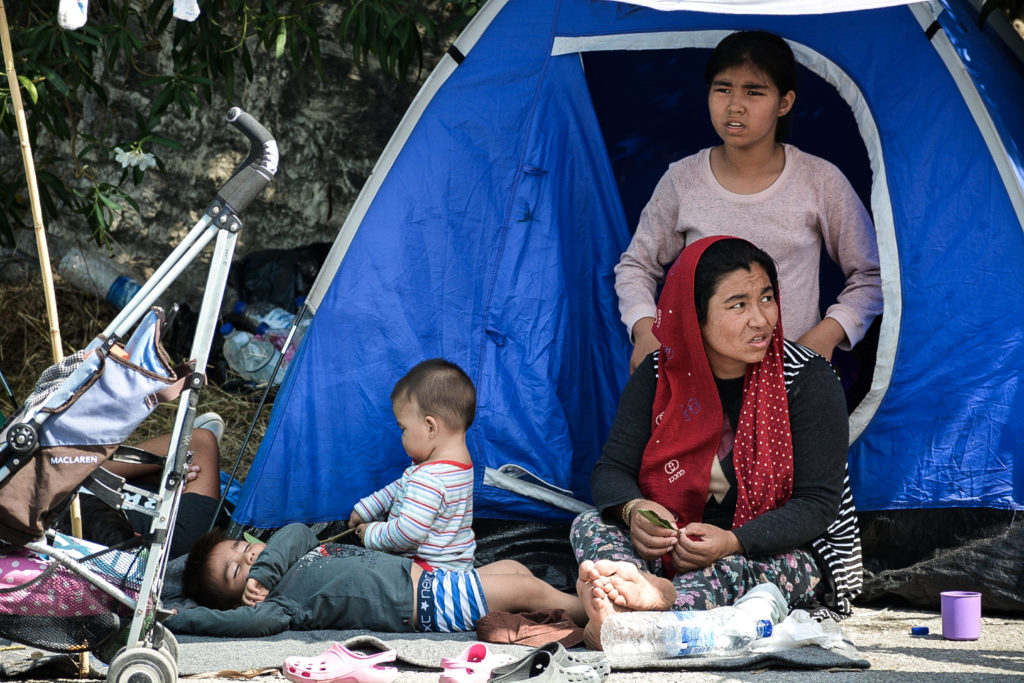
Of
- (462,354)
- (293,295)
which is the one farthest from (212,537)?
(293,295)

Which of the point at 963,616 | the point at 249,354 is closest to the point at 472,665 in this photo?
the point at 963,616

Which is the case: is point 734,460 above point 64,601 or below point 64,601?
above

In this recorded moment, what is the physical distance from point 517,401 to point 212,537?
0.99 metres

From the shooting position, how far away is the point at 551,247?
3.76m

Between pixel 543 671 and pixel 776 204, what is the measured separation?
5.39ft

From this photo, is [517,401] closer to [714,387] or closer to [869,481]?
[714,387]

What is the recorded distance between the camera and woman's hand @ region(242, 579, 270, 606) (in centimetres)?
304

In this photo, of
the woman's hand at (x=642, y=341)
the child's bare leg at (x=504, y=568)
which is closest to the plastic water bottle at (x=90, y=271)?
the woman's hand at (x=642, y=341)

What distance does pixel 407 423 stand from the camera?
333cm

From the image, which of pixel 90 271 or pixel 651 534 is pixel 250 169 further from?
pixel 90 271

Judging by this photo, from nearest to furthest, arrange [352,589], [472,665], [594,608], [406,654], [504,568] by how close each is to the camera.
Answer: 1. [472,665]
2. [406,654]
3. [594,608]
4. [352,589]
5. [504,568]

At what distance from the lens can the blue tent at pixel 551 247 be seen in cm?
336

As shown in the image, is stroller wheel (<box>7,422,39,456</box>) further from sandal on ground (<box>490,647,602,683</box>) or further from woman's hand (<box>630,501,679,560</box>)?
woman's hand (<box>630,501,679,560</box>)

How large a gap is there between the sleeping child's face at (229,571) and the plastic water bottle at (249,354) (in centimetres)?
189
